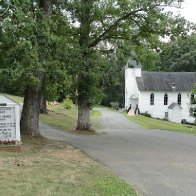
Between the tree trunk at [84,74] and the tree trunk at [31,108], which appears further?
→ the tree trunk at [84,74]

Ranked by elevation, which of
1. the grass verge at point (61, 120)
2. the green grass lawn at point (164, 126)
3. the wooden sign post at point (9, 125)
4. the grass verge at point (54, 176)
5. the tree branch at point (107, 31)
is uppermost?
the tree branch at point (107, 31)

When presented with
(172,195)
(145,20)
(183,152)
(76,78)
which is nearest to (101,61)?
(76,78)

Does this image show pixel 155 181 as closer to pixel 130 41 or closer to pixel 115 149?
pixel 115 149

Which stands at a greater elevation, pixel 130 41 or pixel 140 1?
pixel 140 1

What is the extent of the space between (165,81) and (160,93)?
8.02 ft

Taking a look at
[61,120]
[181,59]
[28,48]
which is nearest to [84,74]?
[28,48]

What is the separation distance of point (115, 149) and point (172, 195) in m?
8.55

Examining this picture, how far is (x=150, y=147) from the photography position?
757 inches

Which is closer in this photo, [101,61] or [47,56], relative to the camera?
[47,56]

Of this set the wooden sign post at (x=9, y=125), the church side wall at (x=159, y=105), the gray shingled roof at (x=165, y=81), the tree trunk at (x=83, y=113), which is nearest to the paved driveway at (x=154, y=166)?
the wooden sign post at (x=9, y=125)

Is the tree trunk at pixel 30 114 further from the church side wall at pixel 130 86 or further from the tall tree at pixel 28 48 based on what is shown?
the church side wall at pixel 130 86

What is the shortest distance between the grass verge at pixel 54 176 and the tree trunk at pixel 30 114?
399cm

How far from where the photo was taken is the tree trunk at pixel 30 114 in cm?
1828

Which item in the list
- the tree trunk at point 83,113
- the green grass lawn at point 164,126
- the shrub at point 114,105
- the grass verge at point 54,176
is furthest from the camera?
the shrub at point 114,105
